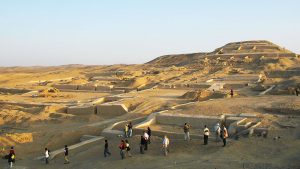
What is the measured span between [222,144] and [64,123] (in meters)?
10.2

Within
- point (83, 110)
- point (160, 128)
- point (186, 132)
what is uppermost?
point (186, 132)

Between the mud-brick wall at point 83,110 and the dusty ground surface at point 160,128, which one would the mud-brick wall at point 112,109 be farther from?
the dusty ground surface at point 160,128

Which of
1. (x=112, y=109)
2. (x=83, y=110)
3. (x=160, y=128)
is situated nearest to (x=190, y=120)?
(x=160, y=128)

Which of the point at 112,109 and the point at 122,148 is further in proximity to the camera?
the point at 112,109

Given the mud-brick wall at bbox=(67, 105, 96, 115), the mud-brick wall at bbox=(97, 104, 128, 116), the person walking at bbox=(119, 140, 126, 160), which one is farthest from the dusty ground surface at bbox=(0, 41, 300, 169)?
the mud-brick wall at bbox=(97, 104, 128, 116)

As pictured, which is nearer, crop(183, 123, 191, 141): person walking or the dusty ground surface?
the dusty ground surface

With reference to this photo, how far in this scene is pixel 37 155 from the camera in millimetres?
14555

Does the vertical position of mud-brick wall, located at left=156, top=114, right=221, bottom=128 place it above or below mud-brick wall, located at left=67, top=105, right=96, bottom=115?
above

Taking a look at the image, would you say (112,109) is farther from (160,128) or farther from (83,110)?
(160,128)

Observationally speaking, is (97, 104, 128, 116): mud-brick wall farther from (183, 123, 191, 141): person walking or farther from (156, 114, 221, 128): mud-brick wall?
(183, 123, 191, 141): person walking

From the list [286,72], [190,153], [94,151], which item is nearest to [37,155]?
[94,151]

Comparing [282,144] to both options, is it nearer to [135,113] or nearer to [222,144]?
Answer: [222,144]

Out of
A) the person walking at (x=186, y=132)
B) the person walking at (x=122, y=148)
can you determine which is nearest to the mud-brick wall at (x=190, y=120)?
the person walking at (x=186, y=132)

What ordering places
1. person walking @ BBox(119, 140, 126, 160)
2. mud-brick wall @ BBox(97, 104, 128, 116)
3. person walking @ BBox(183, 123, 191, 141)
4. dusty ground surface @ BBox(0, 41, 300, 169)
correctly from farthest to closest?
mud-brick wall @ BBox(97, 104, 128, 116)
person walking @ BBox(183, 123, 191, 141)
person walking @ BBox(119, 140, 126, 160)
dusty ground surface @ BBox(0, 41, 300, 169)
